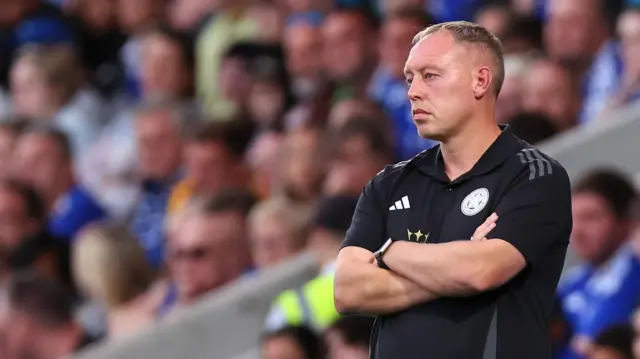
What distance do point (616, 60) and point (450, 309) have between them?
15.7ft

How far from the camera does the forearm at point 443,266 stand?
310cm

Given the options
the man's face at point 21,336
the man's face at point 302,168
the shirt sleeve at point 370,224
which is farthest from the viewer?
the man's face at point 302,168

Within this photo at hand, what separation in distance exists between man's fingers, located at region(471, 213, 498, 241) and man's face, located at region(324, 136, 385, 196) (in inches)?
167

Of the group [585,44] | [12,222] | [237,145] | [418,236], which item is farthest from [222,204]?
[418,236]

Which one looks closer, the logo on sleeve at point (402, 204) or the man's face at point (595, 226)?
the logo on sleeve at point (402, 204)

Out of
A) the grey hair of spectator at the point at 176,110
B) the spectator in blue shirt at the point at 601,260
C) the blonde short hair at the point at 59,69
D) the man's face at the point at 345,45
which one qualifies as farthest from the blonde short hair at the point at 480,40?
the blonde short hair at the point at 59,69

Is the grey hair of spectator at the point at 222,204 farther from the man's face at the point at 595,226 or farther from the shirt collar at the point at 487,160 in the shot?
the shirt collar at the point at 487,160

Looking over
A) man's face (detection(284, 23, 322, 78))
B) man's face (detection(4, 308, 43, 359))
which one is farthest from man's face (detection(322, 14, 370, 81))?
man's face (detection(4, 308, 43, 359))

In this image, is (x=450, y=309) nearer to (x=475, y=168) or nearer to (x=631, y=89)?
(x=475, y=168)

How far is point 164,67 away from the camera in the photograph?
10.4 metres

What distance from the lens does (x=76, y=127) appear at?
10.9m

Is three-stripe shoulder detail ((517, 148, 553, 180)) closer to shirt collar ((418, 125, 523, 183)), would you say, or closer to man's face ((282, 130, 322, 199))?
shirt collar ((418, 125, 523, 183))

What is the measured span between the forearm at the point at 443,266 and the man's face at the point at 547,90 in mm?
4395

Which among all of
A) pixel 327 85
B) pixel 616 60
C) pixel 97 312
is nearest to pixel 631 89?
pixel 616 60
